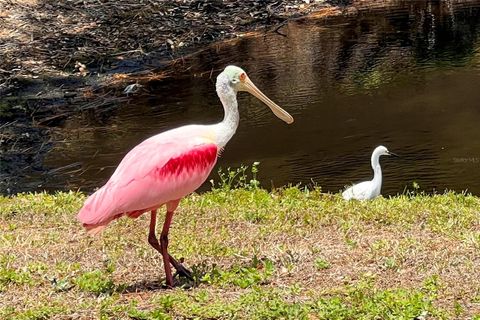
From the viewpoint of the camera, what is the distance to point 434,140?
13.4 meters

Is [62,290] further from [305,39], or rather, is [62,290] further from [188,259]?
[305,39]

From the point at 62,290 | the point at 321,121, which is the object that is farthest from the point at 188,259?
the point at 321,121

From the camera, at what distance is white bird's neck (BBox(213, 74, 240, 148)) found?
18.6 ft

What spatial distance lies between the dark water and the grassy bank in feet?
14.6

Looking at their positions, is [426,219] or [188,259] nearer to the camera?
[188,259]

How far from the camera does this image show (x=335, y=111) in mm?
15617

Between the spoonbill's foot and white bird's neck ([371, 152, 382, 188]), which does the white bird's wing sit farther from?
the spoonbill's foot

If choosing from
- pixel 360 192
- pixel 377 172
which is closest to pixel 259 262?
Answer: pixel 360 192

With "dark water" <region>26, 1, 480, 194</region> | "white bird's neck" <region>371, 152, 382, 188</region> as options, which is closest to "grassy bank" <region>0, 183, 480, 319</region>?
"white bird's neck" <region>371, 152, 382, 188</region>

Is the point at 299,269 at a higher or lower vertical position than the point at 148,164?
lower

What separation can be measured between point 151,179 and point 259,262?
1081 mm

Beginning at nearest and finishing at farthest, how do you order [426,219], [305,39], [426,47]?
[426,219], [426,47], [305,39]

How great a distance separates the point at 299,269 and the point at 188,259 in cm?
93

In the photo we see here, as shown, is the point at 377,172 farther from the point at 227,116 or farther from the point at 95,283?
the point at 95,283
